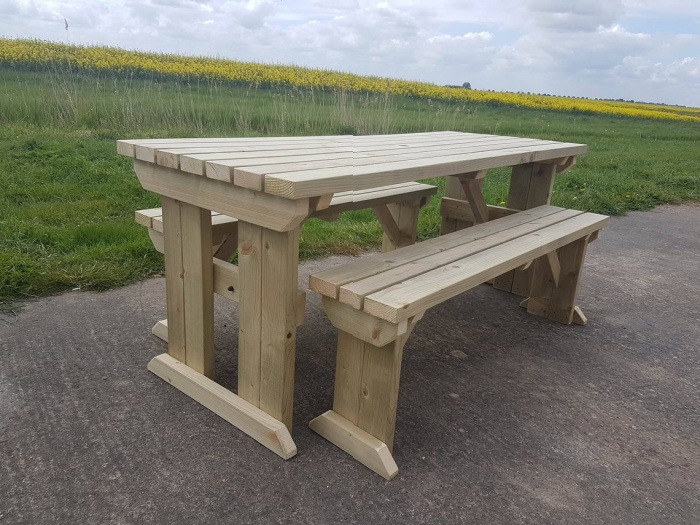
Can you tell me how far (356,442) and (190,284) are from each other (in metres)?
0.92

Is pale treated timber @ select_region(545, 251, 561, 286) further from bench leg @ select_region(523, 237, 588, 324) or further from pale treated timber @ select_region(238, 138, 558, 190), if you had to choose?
pale treated timber @ select_region(238, 138, 558, 190)

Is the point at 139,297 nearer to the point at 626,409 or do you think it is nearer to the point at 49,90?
the point at 626,409

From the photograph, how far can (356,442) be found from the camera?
2.09 m

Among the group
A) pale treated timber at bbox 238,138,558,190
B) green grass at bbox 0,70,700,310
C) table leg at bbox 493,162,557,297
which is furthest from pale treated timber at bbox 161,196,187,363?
table leg at bbox 493,162,557,297

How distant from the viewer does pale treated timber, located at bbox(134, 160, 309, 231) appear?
6.10 ft

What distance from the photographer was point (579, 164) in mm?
8648

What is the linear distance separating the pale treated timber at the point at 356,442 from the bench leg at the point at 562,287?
174 cm

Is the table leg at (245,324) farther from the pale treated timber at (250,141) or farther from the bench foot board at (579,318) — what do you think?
the bench foot board at (579,318)

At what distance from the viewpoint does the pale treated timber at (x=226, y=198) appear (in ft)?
6.10

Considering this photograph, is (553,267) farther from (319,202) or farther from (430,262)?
(319,202)

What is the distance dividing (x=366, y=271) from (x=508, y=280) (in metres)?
2.04

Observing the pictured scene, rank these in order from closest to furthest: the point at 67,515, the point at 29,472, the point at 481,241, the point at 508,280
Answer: the point at 67,515 → the point at 29,472 → the point at 481,241 → the point at 508,280

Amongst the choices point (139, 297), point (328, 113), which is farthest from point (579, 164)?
point (139, 297)

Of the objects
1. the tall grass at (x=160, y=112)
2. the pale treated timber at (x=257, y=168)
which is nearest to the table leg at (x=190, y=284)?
the pale treated timber at (x=257, y=168)
